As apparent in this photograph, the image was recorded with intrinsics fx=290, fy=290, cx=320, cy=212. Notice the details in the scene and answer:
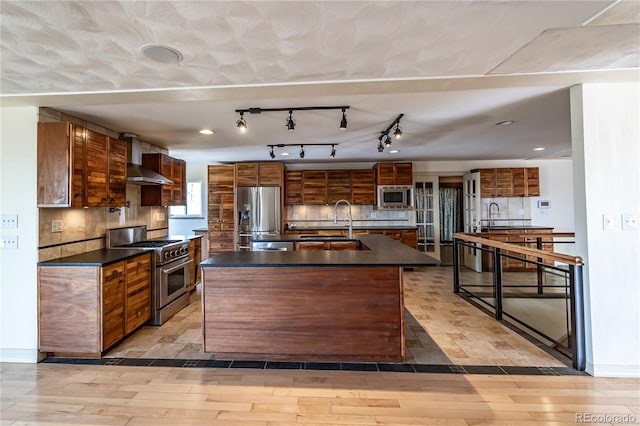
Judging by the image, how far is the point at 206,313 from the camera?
95.2 inches

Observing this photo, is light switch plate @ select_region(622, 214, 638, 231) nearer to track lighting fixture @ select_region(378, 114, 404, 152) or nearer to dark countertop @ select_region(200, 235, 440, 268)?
dark countertop @ select_region(200, 235, 440, 268)

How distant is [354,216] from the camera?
255 inches

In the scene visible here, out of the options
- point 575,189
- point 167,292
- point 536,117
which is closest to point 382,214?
point 536,117

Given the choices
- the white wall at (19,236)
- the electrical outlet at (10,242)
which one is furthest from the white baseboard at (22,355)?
the electrical outlet at (10,242)

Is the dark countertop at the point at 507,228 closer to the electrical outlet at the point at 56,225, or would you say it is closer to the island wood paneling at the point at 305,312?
the island wood paneling at the point at 305,312

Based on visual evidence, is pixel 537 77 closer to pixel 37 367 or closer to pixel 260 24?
pixel 260 24

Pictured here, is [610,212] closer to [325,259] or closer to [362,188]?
[325,259]

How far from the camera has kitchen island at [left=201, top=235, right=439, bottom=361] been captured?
234 cm

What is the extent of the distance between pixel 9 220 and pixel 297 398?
2.91 meters

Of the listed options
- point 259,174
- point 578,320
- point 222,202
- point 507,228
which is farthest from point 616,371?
point 222,202

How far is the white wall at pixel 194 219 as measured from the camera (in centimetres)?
673

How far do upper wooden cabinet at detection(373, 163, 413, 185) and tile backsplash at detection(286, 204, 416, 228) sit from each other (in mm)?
790

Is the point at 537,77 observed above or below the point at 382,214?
above

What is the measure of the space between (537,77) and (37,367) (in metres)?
4.62
